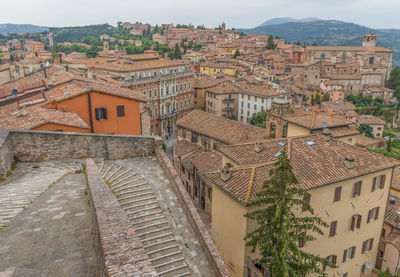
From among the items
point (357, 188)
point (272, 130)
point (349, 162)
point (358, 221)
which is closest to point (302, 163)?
point (349, 162)

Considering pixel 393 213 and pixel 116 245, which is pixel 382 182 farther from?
pixel 116 245

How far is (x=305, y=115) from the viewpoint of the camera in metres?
30.0

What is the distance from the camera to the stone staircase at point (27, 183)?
489 inches

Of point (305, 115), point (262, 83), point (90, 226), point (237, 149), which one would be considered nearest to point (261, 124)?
point (262, 83)

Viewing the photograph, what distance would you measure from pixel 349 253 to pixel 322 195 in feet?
21.6

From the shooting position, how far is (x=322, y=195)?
63.4ft

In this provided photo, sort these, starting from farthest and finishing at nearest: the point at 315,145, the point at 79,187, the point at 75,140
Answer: the point at 315,145 < the point at 75,140 < the point at 79,187

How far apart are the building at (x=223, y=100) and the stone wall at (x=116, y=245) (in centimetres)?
6212

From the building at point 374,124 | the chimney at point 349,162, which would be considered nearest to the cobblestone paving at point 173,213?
the chimney at point 349,162

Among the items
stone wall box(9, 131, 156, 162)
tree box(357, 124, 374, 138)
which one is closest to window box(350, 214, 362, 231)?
stone wall box(9, 131, 156, 162)

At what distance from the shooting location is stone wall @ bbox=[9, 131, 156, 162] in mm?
17703

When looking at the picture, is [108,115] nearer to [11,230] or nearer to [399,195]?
[11,230]

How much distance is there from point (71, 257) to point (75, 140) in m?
10.4

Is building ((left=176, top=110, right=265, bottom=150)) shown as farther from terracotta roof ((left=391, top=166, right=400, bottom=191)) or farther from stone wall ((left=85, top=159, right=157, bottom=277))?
stone wall ((left=85, top=159, right=157, bottom=277))
